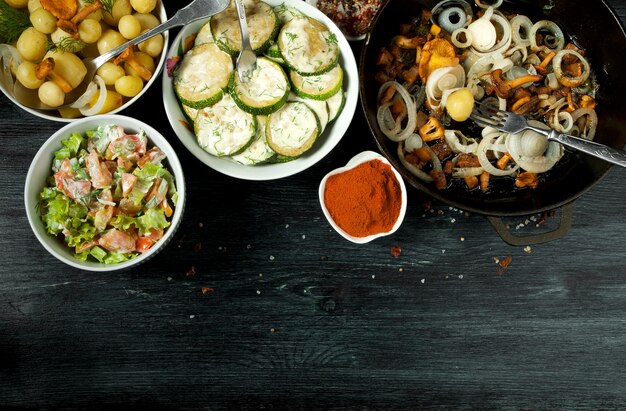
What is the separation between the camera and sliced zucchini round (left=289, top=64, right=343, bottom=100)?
1.90 metres

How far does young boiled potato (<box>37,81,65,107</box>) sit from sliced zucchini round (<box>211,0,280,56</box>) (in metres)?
0.52

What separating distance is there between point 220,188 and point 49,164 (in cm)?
59

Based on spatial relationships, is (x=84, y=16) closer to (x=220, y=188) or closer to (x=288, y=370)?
(x=220, y=188)

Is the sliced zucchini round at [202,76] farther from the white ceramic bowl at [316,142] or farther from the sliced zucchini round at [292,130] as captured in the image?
the sliced zucchini round at [292,130]

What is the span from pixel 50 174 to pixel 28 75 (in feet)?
1.09

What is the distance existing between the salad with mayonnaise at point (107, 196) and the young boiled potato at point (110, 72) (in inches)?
6.0

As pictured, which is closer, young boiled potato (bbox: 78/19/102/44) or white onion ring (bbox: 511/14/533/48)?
young boiled potato (bbox: 78/19/102/44)

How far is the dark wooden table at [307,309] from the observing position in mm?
2129

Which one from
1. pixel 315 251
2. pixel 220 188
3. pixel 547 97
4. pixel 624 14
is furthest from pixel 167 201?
pixel 624 14

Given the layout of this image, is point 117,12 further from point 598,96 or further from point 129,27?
point 598,96

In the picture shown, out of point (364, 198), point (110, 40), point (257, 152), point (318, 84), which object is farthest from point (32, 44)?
point (364, 198)

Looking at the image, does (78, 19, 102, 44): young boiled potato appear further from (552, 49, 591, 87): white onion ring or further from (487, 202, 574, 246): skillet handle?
(552, 49, 591, 87): white onion ring

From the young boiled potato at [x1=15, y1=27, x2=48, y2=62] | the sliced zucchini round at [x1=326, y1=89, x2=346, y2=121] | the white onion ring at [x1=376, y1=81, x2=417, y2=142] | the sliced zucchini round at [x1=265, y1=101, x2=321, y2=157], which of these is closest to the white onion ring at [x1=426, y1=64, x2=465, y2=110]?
the white onion ring at [x1=376, y1=81, x2=417, y2=142]

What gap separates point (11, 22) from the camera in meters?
1.87
